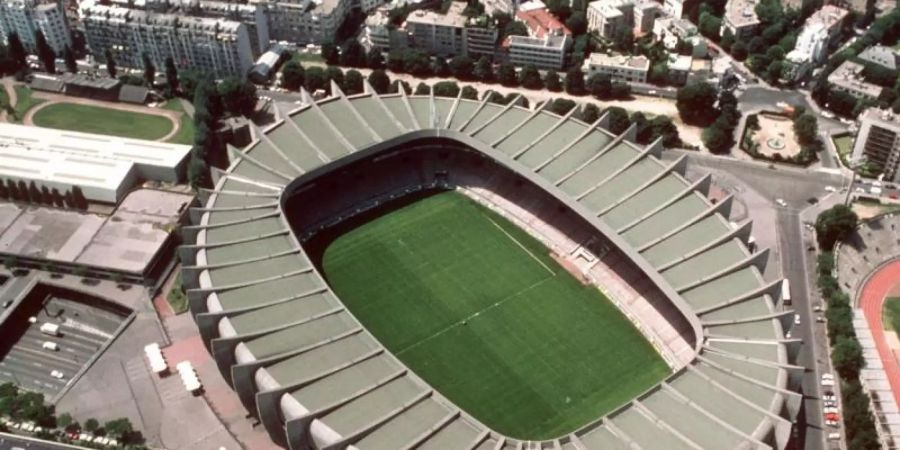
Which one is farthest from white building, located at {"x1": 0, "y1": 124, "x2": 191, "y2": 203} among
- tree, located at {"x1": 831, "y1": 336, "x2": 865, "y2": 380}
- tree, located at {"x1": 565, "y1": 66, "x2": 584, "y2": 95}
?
tree, located at {"x1": 831, "y1": 336, "x2": 865, "y2": 380}

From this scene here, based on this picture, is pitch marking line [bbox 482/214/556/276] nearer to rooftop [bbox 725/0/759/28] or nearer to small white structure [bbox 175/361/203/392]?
small white structure [bbox 175/361/203/392]

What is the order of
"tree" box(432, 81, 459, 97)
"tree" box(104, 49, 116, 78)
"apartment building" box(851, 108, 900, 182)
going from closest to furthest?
"apartment building" box(851, 108, 900, 182) → "tree" box(432, 81, 459, 97) → "tree" box(104, 49, 116, 78)

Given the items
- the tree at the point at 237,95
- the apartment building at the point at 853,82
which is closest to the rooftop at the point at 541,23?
the apartment building at the point at 853,82

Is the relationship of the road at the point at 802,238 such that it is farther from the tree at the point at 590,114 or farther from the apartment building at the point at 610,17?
the apartment building at the point at 610,17

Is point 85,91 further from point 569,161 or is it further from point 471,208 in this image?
point 569,161

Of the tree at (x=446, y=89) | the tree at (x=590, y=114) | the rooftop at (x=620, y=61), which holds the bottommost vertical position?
the tree at (x=590, y=114)

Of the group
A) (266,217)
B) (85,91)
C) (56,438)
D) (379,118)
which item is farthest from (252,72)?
(56,438)
